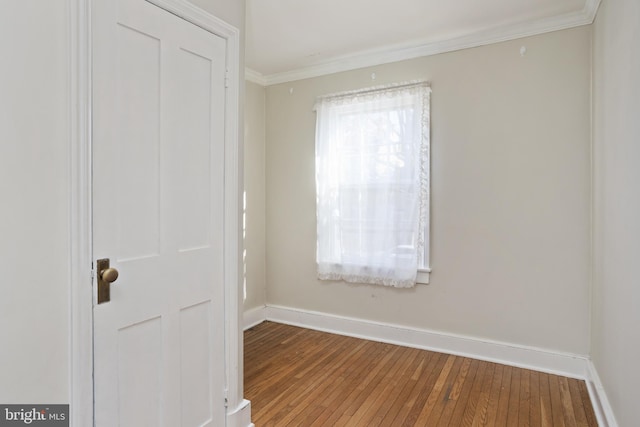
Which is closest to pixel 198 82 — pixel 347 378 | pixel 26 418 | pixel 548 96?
pixel 26 418

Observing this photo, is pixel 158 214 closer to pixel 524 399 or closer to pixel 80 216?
pixel 80 216

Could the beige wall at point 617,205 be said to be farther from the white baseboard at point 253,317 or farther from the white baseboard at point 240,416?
the white baseboard at point 253,317

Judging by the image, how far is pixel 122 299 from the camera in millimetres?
1457

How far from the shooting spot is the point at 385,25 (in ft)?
9.36

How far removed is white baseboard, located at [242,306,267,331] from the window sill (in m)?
1.74

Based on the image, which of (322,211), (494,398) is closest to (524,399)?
(494,398)

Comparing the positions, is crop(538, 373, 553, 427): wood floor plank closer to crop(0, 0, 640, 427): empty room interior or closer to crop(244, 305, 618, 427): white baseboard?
crop(0, 0, 640, 427): empty room interior

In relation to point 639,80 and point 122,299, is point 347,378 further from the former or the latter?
point 639,80

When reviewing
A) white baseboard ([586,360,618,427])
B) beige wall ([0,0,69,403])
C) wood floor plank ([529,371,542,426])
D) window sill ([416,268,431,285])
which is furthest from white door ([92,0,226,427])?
white baseboard ([586,360,618,427])

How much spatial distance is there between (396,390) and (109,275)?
2006 millimetres

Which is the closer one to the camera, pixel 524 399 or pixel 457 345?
pixel 524 399

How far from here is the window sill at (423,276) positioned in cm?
322

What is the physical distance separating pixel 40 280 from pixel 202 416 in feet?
3.46

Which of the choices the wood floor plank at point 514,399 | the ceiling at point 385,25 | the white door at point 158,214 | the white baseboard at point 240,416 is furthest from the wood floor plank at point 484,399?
the ceiling at point 385,25
